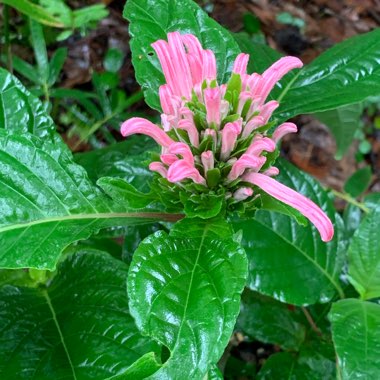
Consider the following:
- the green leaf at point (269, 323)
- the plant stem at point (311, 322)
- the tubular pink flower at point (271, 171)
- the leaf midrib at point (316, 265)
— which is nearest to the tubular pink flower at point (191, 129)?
the tubular pink flower at point (271, 171)

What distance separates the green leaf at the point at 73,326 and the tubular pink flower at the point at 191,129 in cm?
31

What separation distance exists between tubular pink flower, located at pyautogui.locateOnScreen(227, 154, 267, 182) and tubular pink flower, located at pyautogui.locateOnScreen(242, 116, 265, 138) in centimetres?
5

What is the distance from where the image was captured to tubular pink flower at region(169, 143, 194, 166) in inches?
Result: 28.4

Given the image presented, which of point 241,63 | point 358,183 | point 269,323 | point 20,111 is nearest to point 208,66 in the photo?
point 241,63

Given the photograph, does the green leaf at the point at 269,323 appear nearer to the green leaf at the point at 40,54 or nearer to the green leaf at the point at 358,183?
the green leaf at the point at 358,183

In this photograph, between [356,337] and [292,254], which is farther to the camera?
[292,254]

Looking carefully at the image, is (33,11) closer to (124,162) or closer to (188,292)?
(124,162)

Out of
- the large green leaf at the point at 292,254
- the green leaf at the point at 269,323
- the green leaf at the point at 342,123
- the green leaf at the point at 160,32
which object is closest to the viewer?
the green leaf at the point at 160,32

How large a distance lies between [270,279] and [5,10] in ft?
3.13

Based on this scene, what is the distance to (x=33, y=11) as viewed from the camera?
1312 millimetres

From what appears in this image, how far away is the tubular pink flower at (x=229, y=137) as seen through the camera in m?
0.73

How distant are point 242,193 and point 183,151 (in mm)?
115

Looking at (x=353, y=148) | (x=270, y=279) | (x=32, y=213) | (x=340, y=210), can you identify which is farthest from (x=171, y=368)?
(x=353, y=148)

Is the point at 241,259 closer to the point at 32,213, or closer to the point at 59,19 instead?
the point at 32,213
